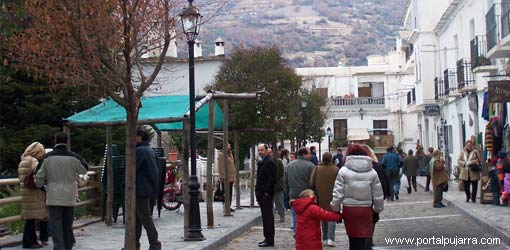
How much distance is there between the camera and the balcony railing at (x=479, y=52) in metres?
26.9

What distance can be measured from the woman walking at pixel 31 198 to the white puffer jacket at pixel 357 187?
4.93 meters

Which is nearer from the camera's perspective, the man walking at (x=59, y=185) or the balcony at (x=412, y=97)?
the man walking at (x=59, y=185)

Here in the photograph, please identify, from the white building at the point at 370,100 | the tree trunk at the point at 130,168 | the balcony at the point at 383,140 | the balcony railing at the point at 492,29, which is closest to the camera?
the tree trunk at the point at 130,168

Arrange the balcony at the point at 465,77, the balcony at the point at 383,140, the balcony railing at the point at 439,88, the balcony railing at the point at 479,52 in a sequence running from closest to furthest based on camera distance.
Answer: the balcony railing at the point at 479,52 → the balcony at the point at 465,77 → the balcony railing at the point at 439,88 → the balcony at the point at 383,140

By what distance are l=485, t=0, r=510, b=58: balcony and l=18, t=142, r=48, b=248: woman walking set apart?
45.9 feet

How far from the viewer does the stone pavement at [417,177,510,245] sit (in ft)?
50.9

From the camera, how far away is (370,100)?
63.9m

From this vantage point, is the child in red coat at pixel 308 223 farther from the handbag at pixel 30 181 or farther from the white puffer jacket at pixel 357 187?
the handbag at pixel 30 181

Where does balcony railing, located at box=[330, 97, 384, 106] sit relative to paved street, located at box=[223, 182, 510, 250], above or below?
above

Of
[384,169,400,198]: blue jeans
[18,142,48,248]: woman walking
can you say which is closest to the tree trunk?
[18,142,48,248]: woman walking

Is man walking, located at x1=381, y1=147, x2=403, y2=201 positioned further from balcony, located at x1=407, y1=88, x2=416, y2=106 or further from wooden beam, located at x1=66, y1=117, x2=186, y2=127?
balcony, located at x1=407, y1=88, x2=416, y2=106

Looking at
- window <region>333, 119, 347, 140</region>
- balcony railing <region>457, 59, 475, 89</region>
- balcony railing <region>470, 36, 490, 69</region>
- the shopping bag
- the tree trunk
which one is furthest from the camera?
window <region>333, 119, 347, 140</region>

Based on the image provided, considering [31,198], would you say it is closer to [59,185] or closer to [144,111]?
[59,185]

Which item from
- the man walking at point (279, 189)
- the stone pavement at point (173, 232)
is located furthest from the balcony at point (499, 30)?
the stone pavement at point (173, 232)
